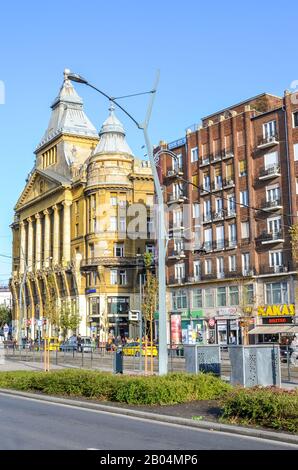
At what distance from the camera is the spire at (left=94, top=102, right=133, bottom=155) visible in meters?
78.4

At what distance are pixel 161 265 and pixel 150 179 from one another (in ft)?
201

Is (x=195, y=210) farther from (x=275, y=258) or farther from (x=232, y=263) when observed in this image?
(x=275, y=258)

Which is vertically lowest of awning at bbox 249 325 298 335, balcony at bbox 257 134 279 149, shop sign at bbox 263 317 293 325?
awning at bbox 249 325 298 335

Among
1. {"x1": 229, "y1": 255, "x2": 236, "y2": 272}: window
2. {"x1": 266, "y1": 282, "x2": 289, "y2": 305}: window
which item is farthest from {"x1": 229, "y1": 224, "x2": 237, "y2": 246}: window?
{"x1": 266, "y1": 282, "x2": 289, "y2": 305}: window

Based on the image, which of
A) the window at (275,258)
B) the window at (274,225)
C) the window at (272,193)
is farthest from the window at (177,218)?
the window at (275,258)

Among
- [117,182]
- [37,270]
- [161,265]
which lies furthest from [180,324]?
[161,265]

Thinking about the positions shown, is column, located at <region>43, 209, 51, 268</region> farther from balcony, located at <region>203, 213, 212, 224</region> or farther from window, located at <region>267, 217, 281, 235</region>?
window, located at <region>267, 217, 281, 235</region>

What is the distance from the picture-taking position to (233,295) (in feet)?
185

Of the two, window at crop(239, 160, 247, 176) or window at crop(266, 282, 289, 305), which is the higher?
window at crop(239, 160, 247, 176)

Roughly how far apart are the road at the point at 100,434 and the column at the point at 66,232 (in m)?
69.2

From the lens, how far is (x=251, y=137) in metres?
55.3

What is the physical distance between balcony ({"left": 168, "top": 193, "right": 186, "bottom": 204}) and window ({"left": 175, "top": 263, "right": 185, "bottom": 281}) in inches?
253

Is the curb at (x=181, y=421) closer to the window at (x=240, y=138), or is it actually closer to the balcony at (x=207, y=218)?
the window at (x=240, y=138)
